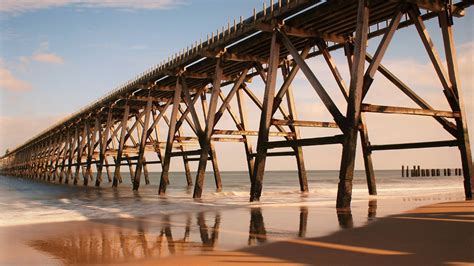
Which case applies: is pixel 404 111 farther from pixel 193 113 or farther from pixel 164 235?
pixel 193 113

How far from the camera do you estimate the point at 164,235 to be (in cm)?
641

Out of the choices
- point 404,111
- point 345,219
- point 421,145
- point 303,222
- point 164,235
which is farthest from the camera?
point 421,145

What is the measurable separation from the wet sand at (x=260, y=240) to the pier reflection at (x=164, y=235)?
13mm

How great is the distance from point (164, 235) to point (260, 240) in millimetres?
1624

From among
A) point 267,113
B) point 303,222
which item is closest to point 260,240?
point 303,222

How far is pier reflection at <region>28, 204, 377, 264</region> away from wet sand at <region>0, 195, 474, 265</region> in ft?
0.04

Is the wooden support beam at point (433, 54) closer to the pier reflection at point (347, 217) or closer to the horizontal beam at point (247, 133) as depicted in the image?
the pier reflection at point (347, 217)

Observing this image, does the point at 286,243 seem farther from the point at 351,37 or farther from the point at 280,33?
the point at 351,37

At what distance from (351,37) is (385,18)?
4.87 feet

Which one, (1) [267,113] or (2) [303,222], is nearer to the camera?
(2) [303,222]

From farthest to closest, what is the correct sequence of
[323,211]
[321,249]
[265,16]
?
[265,16]
[323,211]
[321,249]

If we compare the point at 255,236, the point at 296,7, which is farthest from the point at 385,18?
the point at 255,236

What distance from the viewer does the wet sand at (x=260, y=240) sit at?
457 centimetres

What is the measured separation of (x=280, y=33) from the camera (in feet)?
38.4
